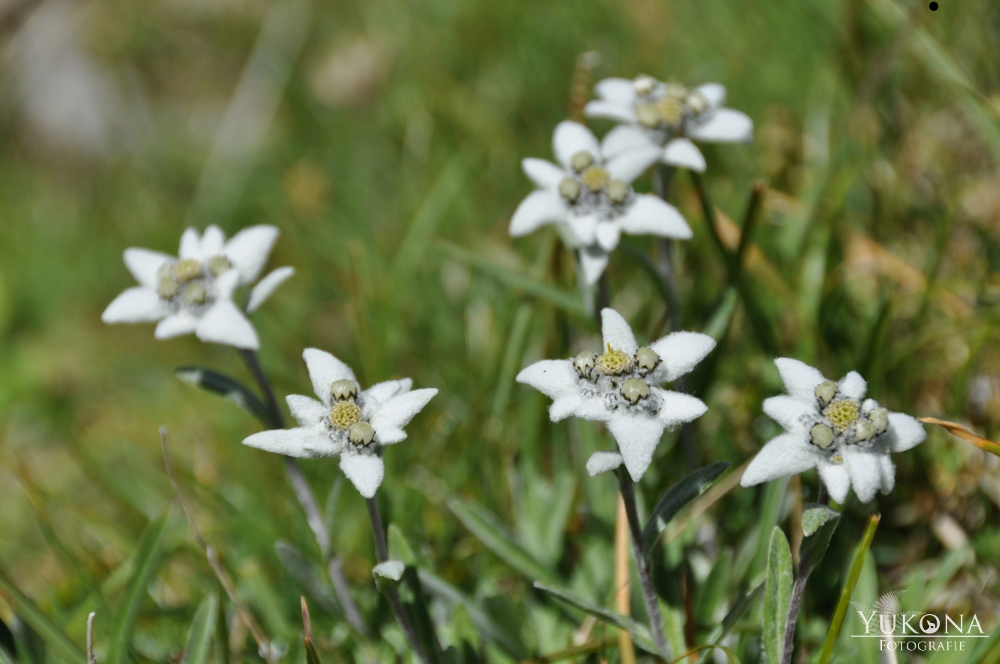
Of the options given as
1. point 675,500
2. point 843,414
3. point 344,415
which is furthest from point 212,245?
point 843,414

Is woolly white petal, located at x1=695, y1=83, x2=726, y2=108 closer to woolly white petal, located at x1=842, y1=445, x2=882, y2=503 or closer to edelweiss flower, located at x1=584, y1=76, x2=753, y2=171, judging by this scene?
edelweiss flower, located at x1=584, y1=76, x2=753, y2=171

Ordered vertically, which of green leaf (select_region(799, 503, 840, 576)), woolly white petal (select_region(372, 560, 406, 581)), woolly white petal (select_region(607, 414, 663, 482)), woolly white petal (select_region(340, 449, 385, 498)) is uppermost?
woolly white petal (select_region(340, 449, 385, 498))

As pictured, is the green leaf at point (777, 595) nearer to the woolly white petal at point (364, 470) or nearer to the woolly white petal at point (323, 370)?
the woolly white petal at point (364, 470)

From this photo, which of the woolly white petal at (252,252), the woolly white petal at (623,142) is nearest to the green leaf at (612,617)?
the woolly white petal at (252,252)

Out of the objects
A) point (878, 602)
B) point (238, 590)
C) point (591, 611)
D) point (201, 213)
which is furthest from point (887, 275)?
point (201, 213)

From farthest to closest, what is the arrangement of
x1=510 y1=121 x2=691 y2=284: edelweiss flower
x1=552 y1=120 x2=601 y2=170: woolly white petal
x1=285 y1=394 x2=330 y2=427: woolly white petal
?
x1=552 y1=120 x2=601 y2=170: woolly white petal → x1=510 y1=121 x2=691 y2=284: edelweiss flower → x1=285 y1=394 x2=330 y2=427: woolly white petal

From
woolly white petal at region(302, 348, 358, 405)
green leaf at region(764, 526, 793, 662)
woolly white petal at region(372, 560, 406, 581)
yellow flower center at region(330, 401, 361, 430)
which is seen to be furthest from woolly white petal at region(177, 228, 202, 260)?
green leaf at region(764, 526, 793, 662)

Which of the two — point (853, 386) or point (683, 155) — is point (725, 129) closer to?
point (683, 155)
